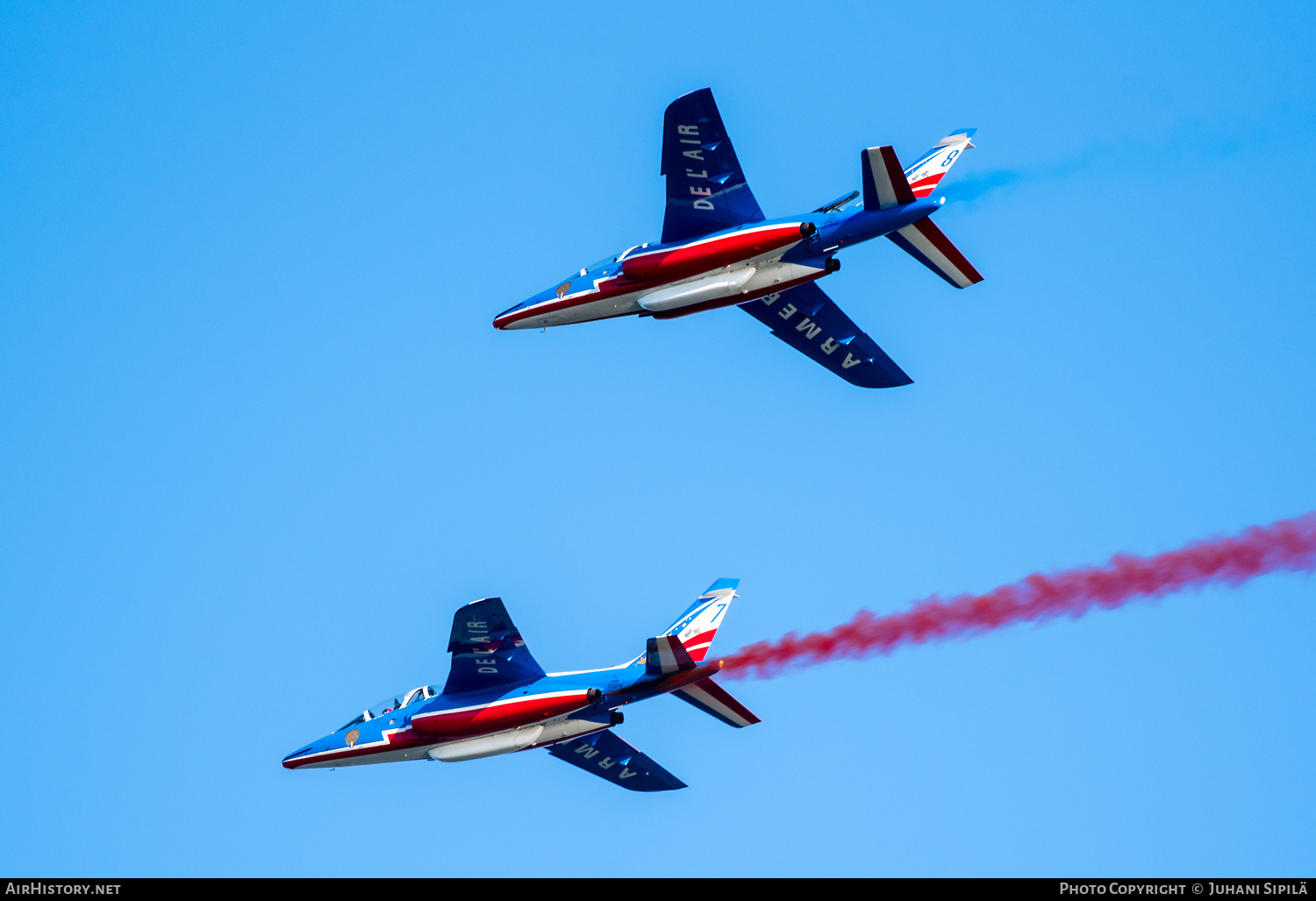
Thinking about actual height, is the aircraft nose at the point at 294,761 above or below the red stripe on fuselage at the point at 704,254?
below

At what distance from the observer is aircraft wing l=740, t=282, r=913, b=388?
41281 millimetres

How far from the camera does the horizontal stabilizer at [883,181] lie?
34.3m

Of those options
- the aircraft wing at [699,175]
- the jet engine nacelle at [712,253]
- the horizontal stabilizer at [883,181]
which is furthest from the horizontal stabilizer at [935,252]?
the aircraft wing at [699,175]

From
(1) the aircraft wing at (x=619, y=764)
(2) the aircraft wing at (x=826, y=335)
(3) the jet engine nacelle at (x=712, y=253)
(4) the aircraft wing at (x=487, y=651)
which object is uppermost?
(2) the aircraft wing at (x=826, y=335)

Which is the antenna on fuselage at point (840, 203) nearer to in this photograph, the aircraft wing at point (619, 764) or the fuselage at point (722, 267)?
the fuselage at point (722, 267)

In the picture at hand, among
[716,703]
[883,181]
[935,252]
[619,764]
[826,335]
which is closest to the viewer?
[883,181]

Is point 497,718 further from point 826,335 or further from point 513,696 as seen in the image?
point 826,335

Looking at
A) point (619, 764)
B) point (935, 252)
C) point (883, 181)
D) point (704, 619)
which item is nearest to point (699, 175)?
point (883, 181)

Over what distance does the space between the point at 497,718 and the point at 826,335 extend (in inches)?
556

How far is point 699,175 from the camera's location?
36.7 metres

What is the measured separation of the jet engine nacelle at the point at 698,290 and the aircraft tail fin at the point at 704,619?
23.2 feet
